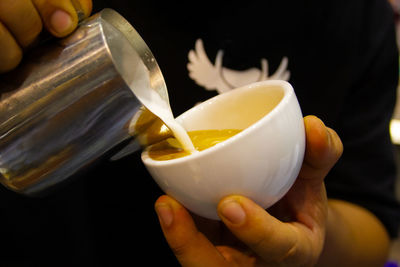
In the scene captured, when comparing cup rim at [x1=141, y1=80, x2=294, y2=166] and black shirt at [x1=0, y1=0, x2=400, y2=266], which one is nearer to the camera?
cup rim at [x1=141, y1=80, x2=294, y2=166]

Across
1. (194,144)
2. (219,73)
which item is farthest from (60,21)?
(219,73)

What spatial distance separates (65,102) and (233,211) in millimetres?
264

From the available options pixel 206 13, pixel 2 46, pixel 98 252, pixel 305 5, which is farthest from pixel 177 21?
pixel 98 252

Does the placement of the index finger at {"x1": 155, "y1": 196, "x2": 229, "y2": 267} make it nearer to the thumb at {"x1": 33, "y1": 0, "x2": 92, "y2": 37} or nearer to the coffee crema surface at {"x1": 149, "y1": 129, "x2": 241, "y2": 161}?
the coffee crema surface at {"x1": 149, "y1": 129, "x2": 241, "y2": 161}

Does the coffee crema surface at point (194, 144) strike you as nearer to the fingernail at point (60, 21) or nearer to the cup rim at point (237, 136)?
the cup rim at point (237, 136)

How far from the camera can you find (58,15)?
1.38 feet

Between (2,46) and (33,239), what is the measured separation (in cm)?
58

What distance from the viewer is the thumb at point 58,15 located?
42 cm

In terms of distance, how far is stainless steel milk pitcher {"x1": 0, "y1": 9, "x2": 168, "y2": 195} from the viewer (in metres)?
0.42

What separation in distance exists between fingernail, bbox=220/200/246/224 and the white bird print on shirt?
47 cm

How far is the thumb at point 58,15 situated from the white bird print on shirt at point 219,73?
1.38 ft

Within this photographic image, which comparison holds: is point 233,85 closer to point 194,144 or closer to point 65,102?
point 194,144

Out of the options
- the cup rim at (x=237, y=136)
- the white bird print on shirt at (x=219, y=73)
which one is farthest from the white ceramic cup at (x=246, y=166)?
the white bird print on shirt at (x=219, y=73)

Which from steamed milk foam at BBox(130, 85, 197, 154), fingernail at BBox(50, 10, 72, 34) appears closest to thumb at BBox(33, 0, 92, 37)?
fingernail at BBox(50, 10, 72, 34)
